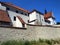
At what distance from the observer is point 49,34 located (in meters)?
18.5

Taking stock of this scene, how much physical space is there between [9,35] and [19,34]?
1652mm

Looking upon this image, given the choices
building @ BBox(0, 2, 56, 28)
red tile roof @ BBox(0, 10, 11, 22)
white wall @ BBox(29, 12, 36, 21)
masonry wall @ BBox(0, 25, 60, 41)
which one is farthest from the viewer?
white wall @ BBox(29, 12, 36, 21)

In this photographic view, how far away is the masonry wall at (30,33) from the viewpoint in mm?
14821

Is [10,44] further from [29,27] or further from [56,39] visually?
[56,39]

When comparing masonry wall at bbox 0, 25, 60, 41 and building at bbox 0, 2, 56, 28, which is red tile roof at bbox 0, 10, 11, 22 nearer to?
building at bbox 0, 2, 56, 28

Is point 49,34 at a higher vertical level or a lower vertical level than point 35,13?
lower

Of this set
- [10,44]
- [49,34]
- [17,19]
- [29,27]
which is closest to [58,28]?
[49,34]

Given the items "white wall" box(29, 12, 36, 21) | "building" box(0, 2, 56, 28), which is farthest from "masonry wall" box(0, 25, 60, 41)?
"white wall" box(29, 12, 36, 21)

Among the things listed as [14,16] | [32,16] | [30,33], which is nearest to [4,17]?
[14,16]

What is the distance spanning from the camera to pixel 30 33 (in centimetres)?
1752

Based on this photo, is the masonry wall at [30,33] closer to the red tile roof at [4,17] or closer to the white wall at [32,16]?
the red tile roof at [4,17]

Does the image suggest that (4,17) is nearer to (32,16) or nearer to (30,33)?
(32,16)

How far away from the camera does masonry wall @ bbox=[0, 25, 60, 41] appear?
48.6 ft

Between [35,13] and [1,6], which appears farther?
[35,13]
